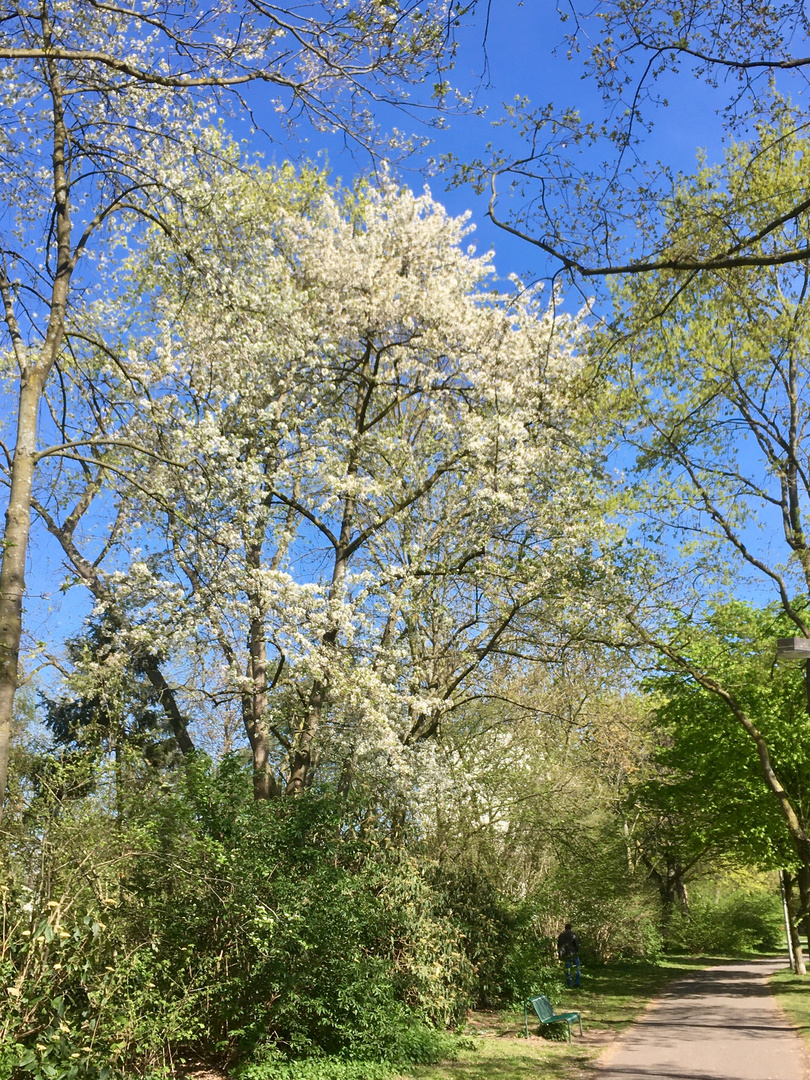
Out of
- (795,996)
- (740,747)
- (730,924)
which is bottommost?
(730,924)

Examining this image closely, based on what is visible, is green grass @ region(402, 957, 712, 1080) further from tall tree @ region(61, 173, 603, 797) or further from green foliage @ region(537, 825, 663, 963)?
tall tree @ region(61, 173, 603, 797)

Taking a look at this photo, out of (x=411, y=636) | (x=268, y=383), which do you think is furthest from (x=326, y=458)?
(x=411, y=636)

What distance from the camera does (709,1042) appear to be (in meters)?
12.2

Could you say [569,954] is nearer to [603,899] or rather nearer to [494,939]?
[603,899]

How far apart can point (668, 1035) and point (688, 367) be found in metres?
10.2

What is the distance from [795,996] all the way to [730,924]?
18.2 metres

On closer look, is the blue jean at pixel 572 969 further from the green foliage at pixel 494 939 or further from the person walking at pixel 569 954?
the green foliage at pixel 494 939

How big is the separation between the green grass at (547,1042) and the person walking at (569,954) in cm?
31

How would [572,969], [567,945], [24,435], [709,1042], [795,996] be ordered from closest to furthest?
[24,435]
[709,1042]
[795,996]
[567,945]
[572,969]

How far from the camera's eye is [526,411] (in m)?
14.9

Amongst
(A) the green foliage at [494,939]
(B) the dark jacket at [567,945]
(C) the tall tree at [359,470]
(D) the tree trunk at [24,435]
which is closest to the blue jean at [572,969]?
(B) the dark jacket at [567,945]

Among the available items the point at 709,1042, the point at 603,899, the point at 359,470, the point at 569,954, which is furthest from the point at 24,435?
the point at 603,899

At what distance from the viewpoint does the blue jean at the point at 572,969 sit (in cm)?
1884

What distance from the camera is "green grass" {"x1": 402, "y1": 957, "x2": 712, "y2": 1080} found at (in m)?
9.85
